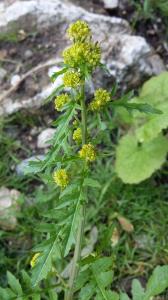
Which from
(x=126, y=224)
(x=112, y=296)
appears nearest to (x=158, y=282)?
(x=112, y=296)

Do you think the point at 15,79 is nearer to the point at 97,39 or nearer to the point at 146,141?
the point at 97,39

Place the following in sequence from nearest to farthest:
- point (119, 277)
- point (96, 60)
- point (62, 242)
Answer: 1. point (96, 60)
2. point (62, 242)
3. point (119, 277)

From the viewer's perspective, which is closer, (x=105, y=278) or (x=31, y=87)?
(x=105, y=278)

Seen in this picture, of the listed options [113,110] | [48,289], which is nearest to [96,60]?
[48,289]

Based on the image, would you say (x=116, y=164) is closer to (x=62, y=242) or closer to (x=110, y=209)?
(x=110, y=209)

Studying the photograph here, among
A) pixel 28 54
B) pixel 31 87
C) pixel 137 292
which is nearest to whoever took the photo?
pixel 137 292

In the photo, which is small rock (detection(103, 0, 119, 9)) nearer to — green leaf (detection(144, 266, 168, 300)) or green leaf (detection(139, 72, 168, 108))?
green leaf (detection(139, 72, 168, 108))

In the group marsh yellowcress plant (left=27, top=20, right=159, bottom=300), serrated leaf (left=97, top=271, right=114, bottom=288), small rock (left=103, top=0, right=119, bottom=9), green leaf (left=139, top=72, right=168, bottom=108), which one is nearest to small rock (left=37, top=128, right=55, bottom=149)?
green leaf (left=139, top=72, right=168, bottom=108)
